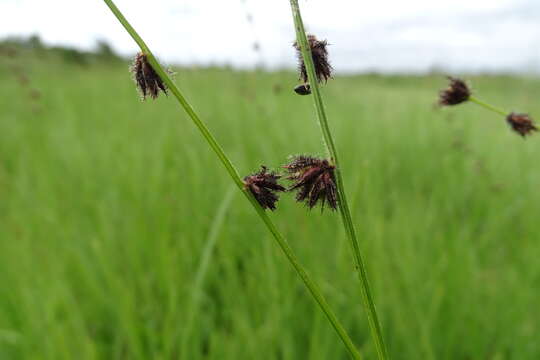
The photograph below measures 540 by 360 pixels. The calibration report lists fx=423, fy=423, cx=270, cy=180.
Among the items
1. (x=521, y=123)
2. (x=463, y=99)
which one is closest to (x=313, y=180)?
(x=463, y=99)

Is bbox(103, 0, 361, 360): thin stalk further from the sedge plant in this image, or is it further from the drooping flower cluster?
the sedge plant

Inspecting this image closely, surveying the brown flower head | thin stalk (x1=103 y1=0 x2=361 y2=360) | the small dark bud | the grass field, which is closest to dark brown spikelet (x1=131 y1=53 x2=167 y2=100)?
thin stalk (x1=103 y1=0 x2=361 y2=360)

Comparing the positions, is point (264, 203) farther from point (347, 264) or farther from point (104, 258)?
point (104, 258)

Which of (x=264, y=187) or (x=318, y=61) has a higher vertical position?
(x=318, y=61)

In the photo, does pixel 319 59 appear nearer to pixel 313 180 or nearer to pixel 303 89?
pixel 303 89

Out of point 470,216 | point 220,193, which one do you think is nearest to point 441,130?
point 470,216

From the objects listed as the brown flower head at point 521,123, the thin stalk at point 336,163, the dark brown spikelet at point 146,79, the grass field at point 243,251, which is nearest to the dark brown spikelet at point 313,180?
the thin stalk at point 336,163
